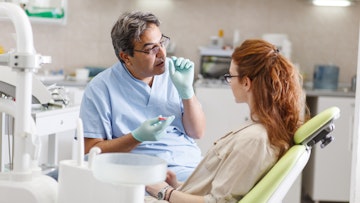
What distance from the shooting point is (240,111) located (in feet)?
13.8

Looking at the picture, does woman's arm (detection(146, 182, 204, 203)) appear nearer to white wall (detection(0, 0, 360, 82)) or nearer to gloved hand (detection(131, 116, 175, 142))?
gloved hand (detection(131, 116, 175, 142))

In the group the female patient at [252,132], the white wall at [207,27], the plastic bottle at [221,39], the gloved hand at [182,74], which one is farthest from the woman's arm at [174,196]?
the white wall at [207,27]

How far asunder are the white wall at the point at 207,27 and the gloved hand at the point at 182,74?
2508 mm

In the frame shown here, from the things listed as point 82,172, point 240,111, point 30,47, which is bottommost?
point 240,111

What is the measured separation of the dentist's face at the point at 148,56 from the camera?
7.57ft

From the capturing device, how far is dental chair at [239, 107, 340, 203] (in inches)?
66.0

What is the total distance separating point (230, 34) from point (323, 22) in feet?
2.35

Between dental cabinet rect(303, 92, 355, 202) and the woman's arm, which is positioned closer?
the woman's arm

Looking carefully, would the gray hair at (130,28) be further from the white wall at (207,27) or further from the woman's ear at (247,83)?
the white wall at (207,27)

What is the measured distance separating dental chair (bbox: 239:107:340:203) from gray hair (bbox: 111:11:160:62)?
2.58ft

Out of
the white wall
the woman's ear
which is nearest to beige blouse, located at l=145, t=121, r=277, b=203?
the woman's ear

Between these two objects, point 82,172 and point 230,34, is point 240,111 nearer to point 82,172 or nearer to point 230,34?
point 230,34

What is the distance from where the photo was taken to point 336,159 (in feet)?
13.8

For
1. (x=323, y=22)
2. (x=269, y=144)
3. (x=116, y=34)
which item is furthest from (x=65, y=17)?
(x=269, y=144)
